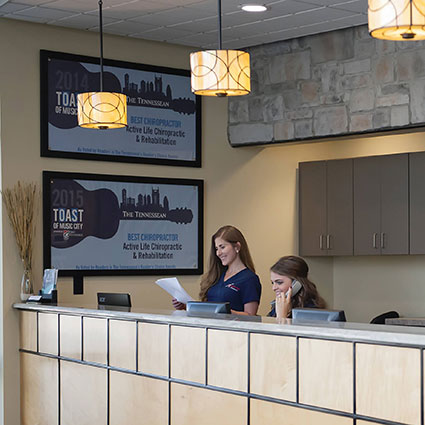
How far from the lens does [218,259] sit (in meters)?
5.66

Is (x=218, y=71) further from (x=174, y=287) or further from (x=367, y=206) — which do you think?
(x=367, y=206)

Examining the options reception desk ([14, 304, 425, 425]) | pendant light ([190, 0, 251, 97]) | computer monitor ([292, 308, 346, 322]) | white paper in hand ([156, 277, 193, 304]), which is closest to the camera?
reception desk ([14, 304, 425, 425])

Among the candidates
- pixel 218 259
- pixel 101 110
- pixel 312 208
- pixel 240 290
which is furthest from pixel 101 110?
pixel 312 208

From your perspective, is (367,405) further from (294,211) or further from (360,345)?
(294,211)

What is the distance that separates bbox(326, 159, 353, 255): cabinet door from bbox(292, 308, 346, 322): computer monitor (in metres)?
3.46

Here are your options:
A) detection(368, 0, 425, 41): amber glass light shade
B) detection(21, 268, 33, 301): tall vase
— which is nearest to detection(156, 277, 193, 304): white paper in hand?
detection(21, 268, 33, 301): tall vase

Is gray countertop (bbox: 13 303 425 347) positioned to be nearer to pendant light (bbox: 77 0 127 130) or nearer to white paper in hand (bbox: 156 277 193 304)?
white paper in hand (bbox: 156 277 193 304)

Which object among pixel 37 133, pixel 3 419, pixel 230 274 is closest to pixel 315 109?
pixel 230 274

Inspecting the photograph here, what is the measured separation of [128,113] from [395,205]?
7.61ft

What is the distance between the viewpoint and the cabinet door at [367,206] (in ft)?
23.3

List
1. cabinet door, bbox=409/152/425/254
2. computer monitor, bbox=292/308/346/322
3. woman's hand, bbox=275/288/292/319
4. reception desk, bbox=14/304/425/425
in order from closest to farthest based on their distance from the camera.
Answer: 1. reception desk, bbox=14/304/425/425
2. computer monitor, bbox=292/308/346/322
3. woman's hand, bbox=275/288/292/319
4. cabinet door, bbox=409/152/425/254

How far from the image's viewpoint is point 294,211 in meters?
7.54

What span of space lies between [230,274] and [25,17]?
7.43 ft

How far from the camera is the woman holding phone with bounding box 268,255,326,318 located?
4.79 metres
